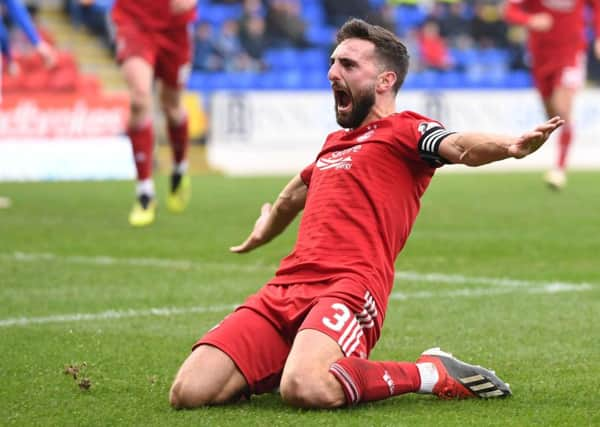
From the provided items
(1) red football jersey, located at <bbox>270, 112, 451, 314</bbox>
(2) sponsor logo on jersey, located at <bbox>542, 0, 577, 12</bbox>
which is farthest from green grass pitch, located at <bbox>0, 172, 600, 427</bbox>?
(2) sponsor logo on jersey, located at <bbox>542, 0, 577, 12</bbox>

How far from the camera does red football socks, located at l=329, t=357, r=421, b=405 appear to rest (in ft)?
13.6

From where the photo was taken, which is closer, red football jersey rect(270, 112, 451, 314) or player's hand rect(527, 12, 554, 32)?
red football jersey rect(270, 112, 451, 314)

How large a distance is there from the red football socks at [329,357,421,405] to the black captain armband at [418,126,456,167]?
0.69 m

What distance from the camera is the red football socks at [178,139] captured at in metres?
11.1

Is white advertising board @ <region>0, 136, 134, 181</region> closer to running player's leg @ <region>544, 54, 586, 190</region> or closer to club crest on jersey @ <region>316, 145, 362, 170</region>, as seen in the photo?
running player's leg @ <region>544, 54, 586, 190</region>

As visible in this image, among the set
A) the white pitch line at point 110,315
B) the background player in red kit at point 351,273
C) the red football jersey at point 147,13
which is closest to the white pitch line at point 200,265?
the white pitch line at point 110,315

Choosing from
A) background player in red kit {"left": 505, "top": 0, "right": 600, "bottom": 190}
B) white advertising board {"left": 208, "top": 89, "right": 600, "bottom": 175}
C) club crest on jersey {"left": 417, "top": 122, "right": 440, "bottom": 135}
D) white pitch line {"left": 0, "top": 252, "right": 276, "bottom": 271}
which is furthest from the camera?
white advertising board {"left": 208, "top": 89, "right": 600, "bottom": 175}

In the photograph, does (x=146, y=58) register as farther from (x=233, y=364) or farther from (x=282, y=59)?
(x=282, y=59)

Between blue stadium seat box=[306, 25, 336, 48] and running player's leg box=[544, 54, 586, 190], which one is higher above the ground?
running player's leg box=[544, 54, 586, 190]

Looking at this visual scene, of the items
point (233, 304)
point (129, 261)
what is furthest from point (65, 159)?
point (233, 304)

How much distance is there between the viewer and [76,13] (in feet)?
74.5

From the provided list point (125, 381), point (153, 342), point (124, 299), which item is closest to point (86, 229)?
point (124, 299)

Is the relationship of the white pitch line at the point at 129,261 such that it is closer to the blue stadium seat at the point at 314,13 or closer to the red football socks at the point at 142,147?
the red football socks at the point at 142,147

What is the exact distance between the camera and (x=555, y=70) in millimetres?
13938
